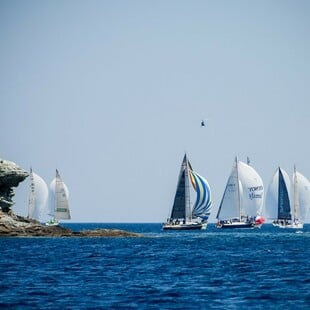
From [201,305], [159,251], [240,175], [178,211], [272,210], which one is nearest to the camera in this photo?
[201,305]

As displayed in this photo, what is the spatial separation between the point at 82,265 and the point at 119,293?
51.7 ft

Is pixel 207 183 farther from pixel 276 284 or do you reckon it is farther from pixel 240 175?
pixel 276 284

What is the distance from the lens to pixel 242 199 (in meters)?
150

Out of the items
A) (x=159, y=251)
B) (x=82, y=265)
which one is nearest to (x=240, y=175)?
(x=159, y=251)

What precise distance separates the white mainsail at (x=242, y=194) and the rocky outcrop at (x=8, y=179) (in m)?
57.8

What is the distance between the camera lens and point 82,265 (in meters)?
56.0

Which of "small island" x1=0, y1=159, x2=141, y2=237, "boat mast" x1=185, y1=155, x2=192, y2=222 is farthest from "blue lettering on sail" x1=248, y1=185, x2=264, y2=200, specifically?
"small island" x1=0, y1=159, x2=141, y2=237

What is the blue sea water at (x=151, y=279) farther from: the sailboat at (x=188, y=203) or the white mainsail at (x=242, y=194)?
the white mainsail at (x=242, y=194)

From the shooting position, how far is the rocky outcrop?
92000mm

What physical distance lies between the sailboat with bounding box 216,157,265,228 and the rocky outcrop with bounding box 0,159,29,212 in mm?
57788

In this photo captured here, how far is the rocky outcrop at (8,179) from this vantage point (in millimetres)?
92000

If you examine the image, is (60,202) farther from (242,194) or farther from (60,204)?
(242,194)

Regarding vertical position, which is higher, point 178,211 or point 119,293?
point 178,211

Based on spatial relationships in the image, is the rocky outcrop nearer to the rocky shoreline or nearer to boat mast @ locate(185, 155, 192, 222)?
the rocky shoreline
